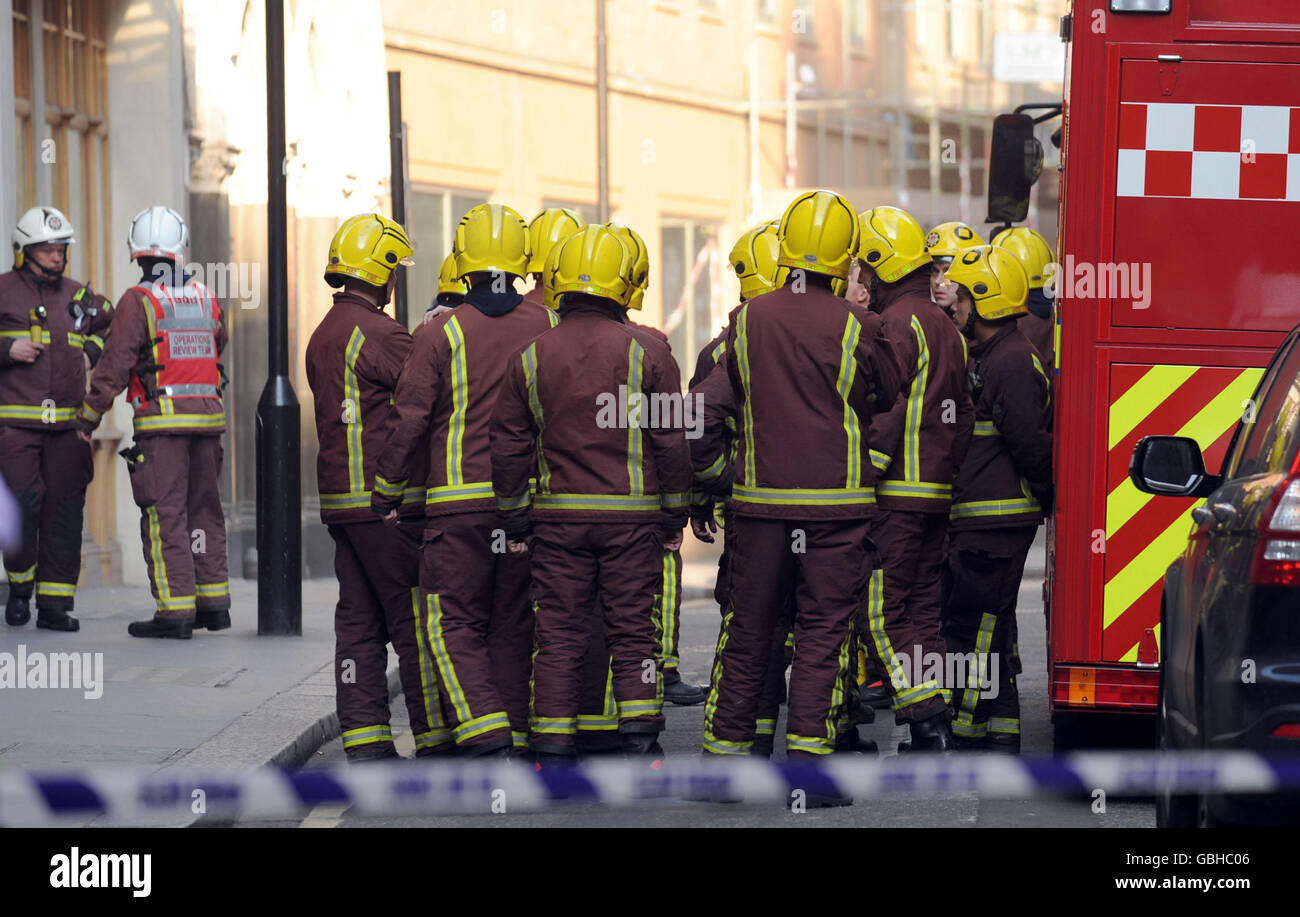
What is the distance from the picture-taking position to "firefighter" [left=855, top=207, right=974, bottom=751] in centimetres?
877

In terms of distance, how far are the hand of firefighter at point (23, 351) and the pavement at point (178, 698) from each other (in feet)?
4.49

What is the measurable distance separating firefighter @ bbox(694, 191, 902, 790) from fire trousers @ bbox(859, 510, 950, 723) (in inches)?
26.5

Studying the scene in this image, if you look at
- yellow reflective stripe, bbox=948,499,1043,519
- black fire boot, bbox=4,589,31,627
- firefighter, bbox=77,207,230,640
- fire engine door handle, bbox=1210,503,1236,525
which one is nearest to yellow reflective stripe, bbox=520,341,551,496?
yellow reflective stripe, bbox=948,499,1043,519

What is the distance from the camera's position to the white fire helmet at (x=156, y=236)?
12109mm

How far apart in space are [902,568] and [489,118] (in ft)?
53.4

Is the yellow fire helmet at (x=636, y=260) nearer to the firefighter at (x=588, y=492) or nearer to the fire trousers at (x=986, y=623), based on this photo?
the firefighter at (x=588, y=492)

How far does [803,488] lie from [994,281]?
5.59 ft

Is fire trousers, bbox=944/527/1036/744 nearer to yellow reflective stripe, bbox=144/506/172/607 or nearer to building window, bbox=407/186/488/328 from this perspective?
yellow reflective stripe, bbox=144/506/172/607

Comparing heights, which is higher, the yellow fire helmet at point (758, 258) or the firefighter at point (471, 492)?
the yellow fire helmet at point (758, 258)

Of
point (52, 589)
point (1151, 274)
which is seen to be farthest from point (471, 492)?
point (52, 589)

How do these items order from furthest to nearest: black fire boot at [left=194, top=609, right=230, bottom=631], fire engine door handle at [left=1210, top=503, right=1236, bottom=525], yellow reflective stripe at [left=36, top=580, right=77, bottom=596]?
black fire boot at [left=194, top=609, right=230, bottom=631]
yellow reflective stripe at [left=36, top=580, right=77, bottom=596]
fire engine door handle at [left=1210, top=503, right=1236, bottom=525]

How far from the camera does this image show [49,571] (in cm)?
1226

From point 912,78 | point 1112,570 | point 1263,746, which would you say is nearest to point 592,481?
point 1112,570

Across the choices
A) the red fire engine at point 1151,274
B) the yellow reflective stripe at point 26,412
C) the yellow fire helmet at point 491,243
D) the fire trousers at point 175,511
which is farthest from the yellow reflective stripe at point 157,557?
the red fire engine at point 1151,274
